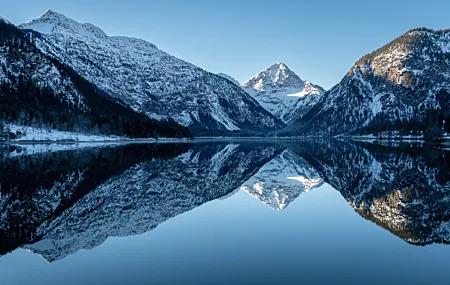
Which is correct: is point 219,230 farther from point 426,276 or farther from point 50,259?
point 426,276

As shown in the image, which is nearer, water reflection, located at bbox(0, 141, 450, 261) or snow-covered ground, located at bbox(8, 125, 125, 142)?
water reflection, located at bbox(0, 141, 450, 261)

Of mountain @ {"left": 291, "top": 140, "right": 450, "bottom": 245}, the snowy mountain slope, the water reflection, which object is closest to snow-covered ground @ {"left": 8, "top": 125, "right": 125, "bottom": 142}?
the water reflection

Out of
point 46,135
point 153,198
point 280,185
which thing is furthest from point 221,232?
point 46,135

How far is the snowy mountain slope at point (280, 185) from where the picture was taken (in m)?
35.5

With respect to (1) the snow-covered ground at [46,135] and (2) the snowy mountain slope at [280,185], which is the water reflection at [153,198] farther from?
(1) the snow-covered ground at [46,135]

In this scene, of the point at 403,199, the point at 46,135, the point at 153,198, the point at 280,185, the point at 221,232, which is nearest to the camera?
the point at 221,232

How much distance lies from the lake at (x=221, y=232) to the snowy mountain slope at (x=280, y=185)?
23cm

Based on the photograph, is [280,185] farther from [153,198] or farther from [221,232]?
[221,232]

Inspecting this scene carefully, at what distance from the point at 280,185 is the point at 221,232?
2293cm

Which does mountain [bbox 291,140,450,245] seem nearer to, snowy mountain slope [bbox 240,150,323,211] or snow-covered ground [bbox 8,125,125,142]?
snowy mountain slope [bbox 240,150,323,211]

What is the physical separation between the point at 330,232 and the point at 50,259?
51.2ft

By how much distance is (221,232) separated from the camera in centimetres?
2330

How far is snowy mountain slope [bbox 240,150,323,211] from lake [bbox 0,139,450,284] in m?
0.23

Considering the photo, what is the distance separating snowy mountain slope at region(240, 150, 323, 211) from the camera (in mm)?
35531
